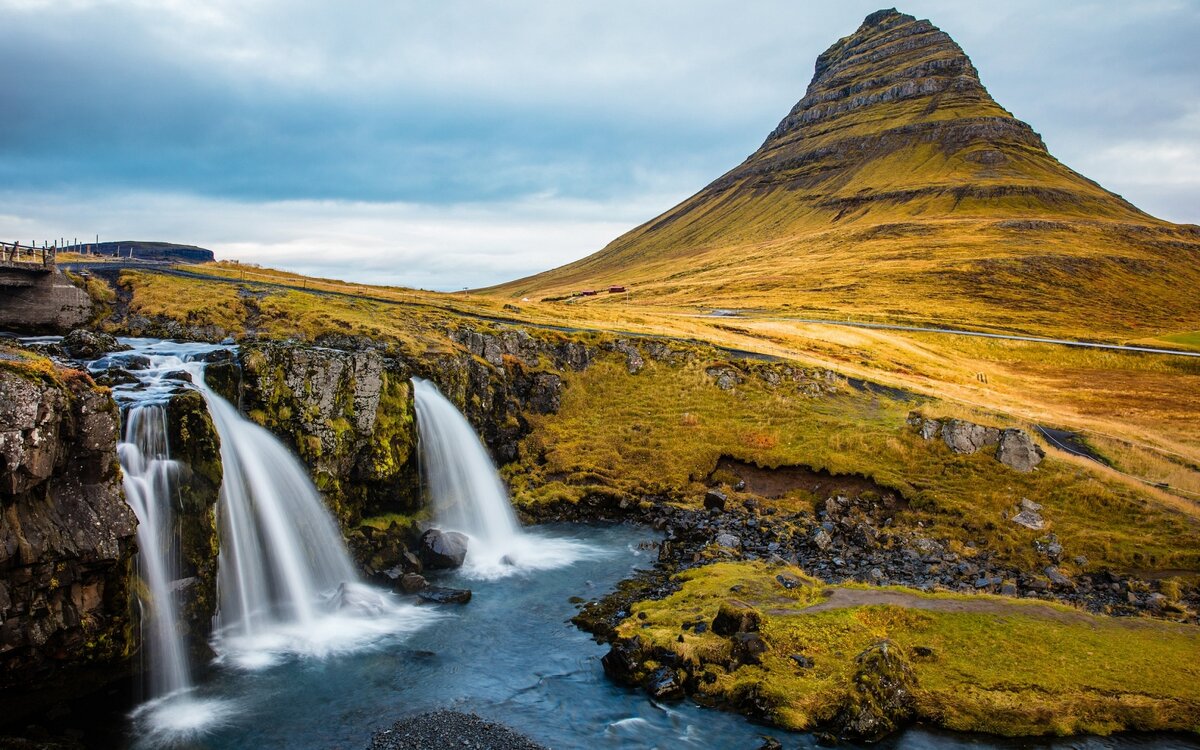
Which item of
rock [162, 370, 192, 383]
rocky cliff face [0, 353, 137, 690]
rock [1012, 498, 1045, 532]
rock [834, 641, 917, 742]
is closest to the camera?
rocky cliff face [0, 353, 137, 690]

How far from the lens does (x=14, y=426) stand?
17203mm

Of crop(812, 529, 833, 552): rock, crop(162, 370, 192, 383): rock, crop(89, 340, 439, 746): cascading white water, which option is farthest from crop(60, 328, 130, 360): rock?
crop(812, 529, 833, 552): rock

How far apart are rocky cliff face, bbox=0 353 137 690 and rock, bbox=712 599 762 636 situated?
1816 cm

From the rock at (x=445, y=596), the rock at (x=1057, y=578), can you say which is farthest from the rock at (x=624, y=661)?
the rock at (x=1057, y=578)

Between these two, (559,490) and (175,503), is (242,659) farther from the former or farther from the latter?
(559,490)

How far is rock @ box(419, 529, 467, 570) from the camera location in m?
31.8

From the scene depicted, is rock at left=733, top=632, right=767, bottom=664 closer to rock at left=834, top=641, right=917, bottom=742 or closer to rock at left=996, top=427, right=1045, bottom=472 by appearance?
rock at left=834, top=641, right=917, bottom=742

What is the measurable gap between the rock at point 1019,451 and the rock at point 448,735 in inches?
1284

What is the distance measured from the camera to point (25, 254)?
3906cm

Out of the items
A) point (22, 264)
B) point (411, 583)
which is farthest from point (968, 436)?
point (22, 264)

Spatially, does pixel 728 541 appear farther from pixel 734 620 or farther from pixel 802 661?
pixel 802 661

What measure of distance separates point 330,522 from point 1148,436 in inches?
2178

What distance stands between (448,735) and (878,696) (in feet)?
39.0

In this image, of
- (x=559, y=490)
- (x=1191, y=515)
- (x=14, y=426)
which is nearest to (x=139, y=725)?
(x=14, y=426)
